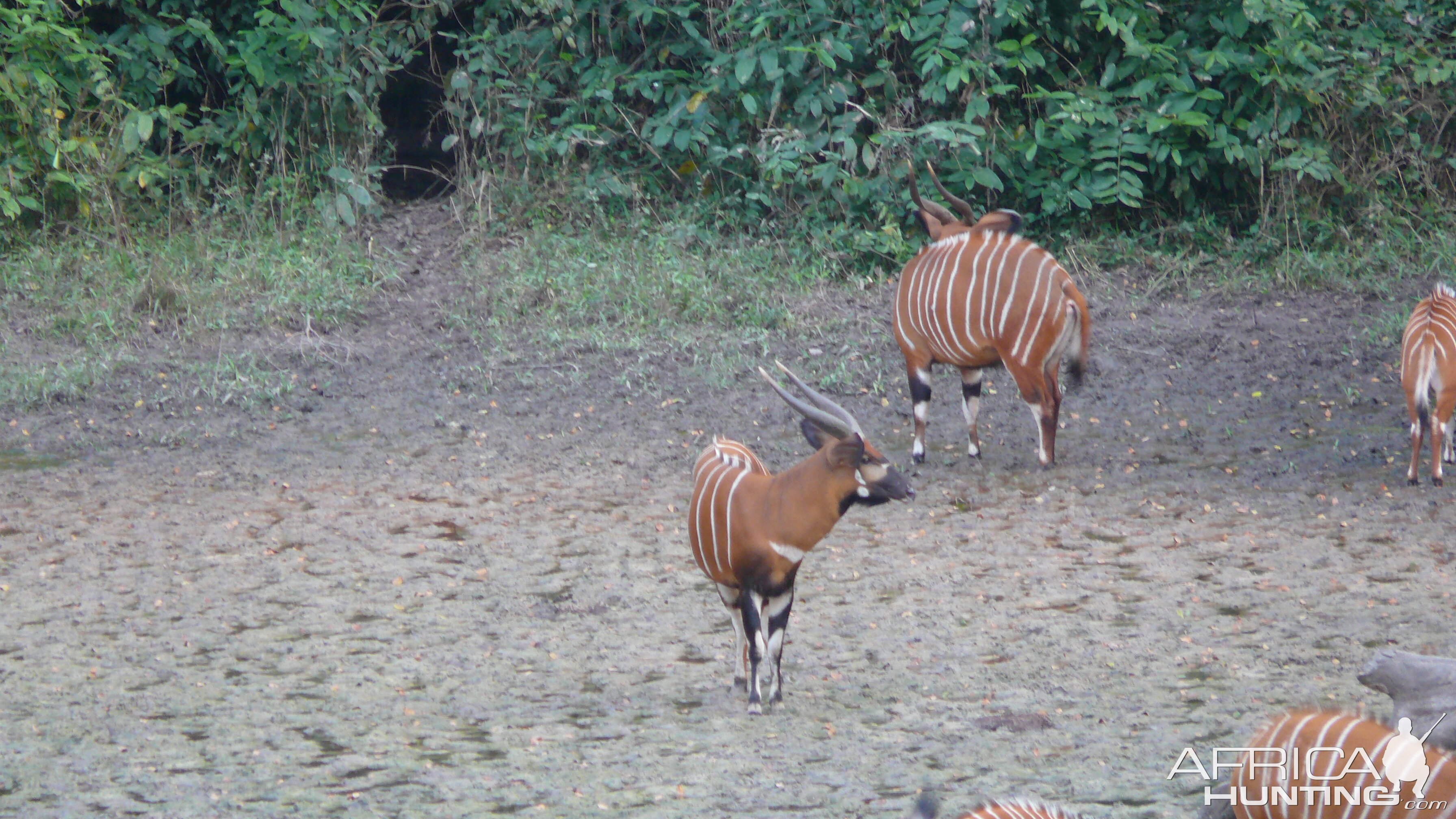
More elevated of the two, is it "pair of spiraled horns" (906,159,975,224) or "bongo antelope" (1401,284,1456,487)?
"pair of spiraled horns" (906,159,975,224)

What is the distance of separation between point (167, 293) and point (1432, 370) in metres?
7.27

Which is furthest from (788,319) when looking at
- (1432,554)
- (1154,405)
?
(1432,554)

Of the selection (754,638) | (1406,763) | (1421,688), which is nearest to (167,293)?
(754,638)

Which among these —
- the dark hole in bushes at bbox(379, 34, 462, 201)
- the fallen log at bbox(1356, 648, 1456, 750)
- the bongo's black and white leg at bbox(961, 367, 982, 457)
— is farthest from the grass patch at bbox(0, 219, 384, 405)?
the fallen log at bbox(1356, 648, 1456, 750)

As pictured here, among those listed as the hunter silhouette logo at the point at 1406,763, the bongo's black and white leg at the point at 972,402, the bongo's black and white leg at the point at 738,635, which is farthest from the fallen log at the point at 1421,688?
the bongo's black and white leg at the point at 972,402

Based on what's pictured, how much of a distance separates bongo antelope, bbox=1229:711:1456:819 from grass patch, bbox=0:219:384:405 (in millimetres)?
6419

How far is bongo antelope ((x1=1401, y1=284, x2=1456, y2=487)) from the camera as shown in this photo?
612 centimetres

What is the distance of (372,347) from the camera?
8898 mm

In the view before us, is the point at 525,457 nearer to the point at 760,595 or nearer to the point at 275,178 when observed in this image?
the point at 760,595

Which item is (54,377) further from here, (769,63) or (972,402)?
(972,402)

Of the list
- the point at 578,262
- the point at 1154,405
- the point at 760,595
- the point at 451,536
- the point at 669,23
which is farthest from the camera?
the point at 669,23

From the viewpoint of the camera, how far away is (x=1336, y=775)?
258 centimetres

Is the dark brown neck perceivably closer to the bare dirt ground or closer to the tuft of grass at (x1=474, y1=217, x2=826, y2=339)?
the bare dirt ground

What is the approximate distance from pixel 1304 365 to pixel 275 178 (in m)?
7.17
